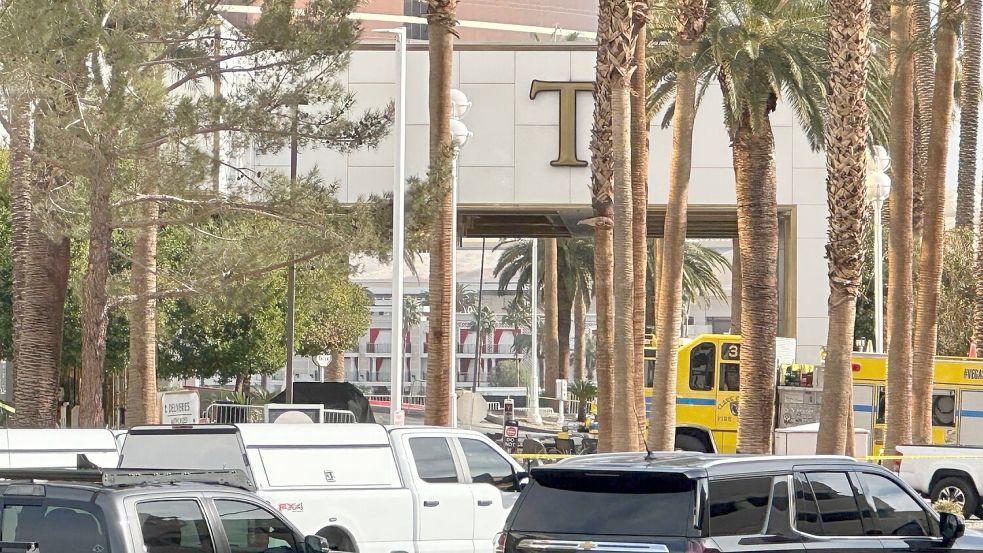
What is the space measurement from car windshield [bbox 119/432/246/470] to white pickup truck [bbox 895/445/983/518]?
14.3 m

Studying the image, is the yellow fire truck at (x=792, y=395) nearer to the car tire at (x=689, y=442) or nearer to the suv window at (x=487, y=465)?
the car tire at (x=689, y=442)

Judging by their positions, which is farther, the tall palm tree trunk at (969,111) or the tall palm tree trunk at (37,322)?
the tall palm tree trunk at (969,111)

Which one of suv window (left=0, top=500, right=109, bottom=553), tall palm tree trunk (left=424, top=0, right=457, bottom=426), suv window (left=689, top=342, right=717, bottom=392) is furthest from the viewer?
suv window (left=689, top=342, right=717, bottom=392)

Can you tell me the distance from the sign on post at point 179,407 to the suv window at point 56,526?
15.5 metres

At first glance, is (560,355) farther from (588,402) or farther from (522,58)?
(522,58)

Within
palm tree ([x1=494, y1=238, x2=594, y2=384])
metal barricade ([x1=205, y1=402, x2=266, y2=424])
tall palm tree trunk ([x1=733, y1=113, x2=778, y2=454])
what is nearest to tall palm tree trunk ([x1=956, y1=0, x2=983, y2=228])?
tall palm tree trunk ([x1=733, y1=113, x2=778, y2=454])

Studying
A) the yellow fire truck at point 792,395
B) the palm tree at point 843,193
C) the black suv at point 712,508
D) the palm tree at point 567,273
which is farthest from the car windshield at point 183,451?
A: the palm tree at point 567,273

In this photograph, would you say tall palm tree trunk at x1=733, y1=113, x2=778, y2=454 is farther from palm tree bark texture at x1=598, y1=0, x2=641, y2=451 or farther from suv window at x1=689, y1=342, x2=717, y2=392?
palm tree bark texture at x1=598, y1=0, x2=641, y2=451

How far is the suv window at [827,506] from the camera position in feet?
28.6

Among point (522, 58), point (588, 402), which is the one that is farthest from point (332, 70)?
point (588, 402)

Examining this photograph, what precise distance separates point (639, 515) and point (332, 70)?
14740mm

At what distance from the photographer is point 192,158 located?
20453mm

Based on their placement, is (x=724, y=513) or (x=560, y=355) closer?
(x=724, y=513)

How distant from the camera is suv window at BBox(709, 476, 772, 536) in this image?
26.9ft
